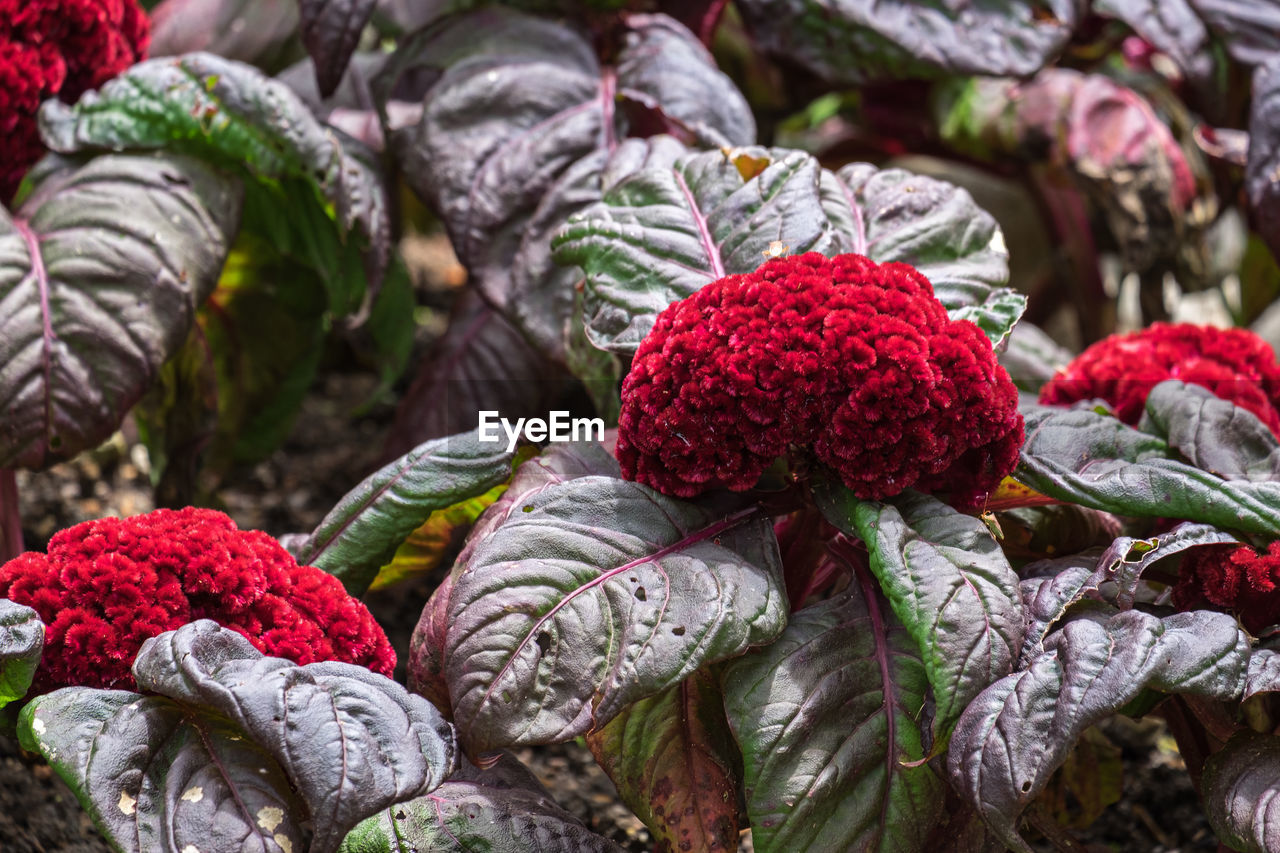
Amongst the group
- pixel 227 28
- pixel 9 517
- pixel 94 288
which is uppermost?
pixel 227 28

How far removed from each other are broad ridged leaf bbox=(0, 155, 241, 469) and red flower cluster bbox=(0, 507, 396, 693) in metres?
0.26

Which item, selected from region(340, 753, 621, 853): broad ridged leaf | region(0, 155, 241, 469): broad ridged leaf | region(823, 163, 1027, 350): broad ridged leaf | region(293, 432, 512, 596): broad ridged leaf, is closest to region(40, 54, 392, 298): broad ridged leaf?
region(0, 155, 241, 469): broad ridged leaf

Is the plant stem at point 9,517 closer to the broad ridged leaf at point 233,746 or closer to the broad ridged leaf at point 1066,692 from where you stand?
the broad ridged leaf at point 233,746

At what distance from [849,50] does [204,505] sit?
3.72 ft

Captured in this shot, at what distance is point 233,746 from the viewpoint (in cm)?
86

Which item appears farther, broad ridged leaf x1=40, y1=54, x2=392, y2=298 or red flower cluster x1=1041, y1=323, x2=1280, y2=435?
broad ridged leaf x1=40, y1=54, x2=392, y2=298

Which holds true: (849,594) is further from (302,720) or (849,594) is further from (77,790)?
(77,790)

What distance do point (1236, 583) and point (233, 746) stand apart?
0.78 metres

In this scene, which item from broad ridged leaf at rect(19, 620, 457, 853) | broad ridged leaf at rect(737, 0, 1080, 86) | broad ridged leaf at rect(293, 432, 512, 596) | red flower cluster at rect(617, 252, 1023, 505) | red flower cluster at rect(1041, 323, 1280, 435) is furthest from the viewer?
broad ridged leaf at rect(737, 0, 1080, 86)

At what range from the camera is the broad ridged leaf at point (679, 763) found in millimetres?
973

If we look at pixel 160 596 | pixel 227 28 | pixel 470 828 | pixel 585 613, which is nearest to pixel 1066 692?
pixel 585 613

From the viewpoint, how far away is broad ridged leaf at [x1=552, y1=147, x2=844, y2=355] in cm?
108

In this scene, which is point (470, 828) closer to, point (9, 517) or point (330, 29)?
point (9, 517)

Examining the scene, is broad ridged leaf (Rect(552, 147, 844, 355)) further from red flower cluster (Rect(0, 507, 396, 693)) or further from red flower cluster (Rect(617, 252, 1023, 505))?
red flower cluster (Rect(0, 507, 396, 693))
